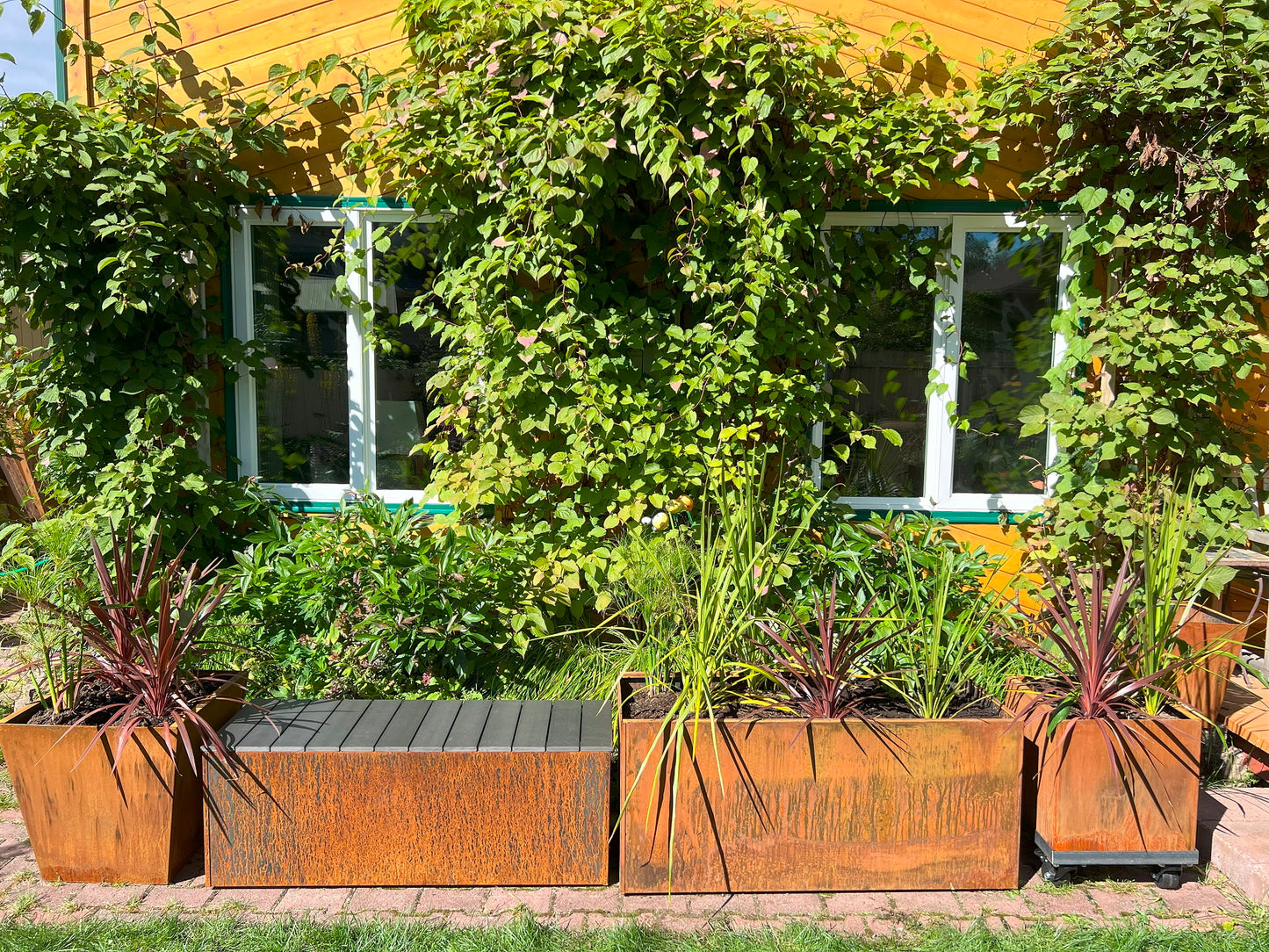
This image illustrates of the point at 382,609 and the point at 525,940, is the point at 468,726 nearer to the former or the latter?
the point at 525,940

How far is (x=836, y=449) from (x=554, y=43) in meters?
2.24

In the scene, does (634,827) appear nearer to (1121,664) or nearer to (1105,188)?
(1121,664)

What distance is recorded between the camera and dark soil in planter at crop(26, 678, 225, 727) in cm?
279

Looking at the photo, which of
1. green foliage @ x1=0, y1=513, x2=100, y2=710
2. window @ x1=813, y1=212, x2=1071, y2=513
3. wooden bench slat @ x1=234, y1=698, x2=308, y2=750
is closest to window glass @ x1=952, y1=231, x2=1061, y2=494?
window @ x1=813, y1=212, x2=1071, y2=513

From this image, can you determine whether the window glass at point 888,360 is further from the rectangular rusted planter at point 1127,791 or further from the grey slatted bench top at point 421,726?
the grey slatted bench top at point 421,726

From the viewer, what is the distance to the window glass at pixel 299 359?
468 cm

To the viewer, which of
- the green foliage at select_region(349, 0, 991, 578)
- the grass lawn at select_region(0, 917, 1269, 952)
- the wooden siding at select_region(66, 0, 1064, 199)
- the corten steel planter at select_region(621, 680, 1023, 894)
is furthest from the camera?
the wooden siding at select_region(66, 0, 1064, 199)

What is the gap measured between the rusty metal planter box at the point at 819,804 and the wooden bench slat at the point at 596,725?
9cm

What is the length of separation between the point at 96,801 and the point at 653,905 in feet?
5.62

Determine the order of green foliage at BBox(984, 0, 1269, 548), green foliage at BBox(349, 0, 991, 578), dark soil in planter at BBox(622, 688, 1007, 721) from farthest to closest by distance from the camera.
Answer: green foliage at BBox(984, 0, 1269, 548), green foliage at BBox(349, 0, 991, 578), dark soil in planter at BBox(622, 688, 1007, 721)

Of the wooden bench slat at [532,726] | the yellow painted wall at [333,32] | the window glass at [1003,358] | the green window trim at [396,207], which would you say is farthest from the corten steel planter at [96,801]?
the window glass at [1003,358]

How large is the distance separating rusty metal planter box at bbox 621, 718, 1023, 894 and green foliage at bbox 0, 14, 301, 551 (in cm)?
268

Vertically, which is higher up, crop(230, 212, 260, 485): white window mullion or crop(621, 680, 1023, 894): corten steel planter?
crop(230, 212, 260, 485): white window mullion

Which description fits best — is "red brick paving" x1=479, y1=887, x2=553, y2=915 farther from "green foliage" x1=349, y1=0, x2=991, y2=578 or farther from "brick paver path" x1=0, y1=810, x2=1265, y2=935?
"green foliage" x1=349, y1=0, x2=991, y2=578
